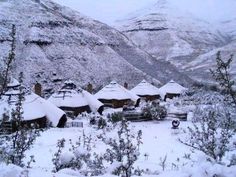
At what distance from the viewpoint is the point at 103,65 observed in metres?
52.7

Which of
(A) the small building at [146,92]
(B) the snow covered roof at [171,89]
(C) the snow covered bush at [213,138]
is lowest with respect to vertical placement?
(C) the snow covered bush at [213,138]

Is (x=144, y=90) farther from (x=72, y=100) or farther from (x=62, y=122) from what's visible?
(x=62, y=122)

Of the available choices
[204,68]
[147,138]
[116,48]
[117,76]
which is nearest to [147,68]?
[116,48]

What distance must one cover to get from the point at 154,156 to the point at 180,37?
282 feet

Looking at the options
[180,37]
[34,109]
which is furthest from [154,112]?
[180,37]

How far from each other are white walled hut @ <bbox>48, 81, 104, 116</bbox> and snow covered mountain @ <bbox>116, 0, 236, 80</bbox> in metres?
47.3

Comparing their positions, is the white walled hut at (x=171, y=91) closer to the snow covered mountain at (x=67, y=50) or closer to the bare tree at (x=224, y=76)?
the snow covered mountain at (x=67, y=50)

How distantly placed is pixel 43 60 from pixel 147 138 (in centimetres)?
3353

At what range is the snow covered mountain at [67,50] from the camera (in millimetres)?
45325

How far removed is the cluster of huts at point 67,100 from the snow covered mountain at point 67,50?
11.6 m

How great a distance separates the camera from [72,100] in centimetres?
2328

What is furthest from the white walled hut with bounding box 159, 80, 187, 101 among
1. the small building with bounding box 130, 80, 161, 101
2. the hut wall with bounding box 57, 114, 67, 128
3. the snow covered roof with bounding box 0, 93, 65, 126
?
the snow covered roof with bounding box 0, 93, 65, 126

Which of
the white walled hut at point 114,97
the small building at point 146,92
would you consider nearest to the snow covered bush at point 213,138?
the white walled hut at point 114,97

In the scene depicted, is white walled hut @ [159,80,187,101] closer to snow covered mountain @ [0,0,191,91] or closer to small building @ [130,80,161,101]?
small building @ [130,80,161,101]
